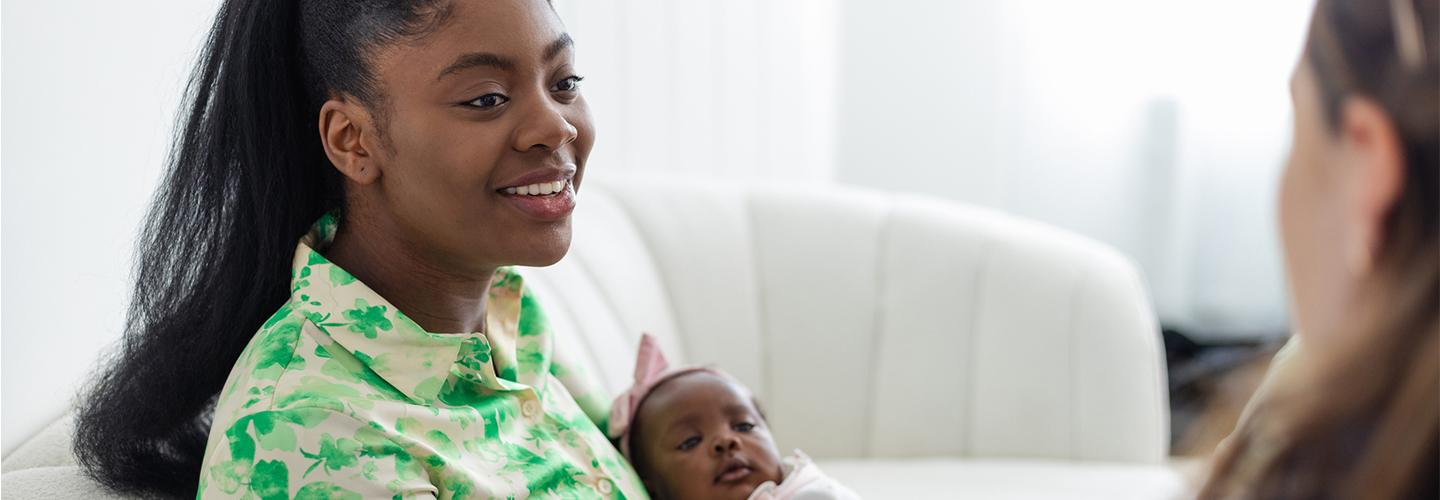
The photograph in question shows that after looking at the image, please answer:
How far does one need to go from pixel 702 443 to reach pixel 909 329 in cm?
88

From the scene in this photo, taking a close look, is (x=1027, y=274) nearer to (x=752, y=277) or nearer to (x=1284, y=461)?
(x=752, y=277)

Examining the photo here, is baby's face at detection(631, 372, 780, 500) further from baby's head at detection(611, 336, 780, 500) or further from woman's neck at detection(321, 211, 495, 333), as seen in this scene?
woman's neck at detection(321, 211, 495, 333)

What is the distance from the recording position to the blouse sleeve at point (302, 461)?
1.05 meters

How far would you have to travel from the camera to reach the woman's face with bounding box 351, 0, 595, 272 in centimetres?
120

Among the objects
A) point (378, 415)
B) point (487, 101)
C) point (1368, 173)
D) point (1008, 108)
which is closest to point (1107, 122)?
point (1008, 108)

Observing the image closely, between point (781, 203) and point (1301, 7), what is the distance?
1776 millimetres

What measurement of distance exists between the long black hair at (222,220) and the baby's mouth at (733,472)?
538mm

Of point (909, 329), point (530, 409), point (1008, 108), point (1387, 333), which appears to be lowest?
point (909, 329)

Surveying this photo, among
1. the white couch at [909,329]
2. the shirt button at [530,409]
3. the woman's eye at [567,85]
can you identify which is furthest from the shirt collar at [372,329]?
the white couch at [909,329]

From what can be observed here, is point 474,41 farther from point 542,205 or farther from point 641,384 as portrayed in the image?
point 641,384

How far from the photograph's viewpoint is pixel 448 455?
1.16m

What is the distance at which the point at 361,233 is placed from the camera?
4.20 ft

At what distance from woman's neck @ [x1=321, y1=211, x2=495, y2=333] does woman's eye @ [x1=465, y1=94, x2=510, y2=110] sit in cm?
14

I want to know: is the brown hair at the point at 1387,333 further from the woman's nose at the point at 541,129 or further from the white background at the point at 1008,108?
the white background at the point at 1008,108
